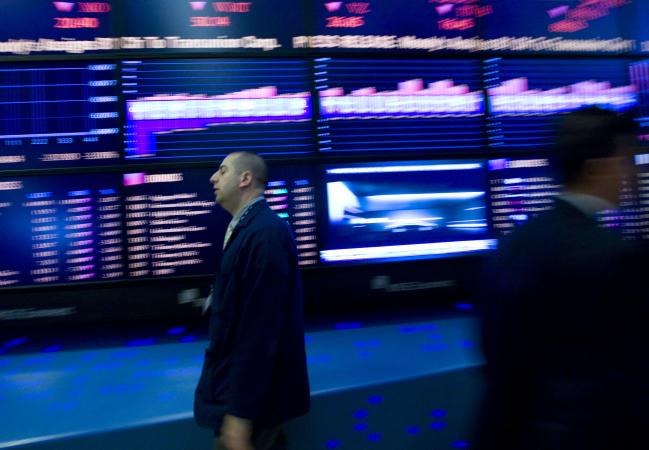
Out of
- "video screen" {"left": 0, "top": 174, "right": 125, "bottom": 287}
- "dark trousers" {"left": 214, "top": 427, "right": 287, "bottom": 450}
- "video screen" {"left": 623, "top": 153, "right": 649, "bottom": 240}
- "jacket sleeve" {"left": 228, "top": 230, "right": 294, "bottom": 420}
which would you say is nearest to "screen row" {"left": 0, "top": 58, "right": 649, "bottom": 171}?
"video screen" {"left": 0, "top": 174, "right": 125, "bottom": 287}

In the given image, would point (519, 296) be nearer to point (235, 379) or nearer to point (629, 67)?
point (235, 379)

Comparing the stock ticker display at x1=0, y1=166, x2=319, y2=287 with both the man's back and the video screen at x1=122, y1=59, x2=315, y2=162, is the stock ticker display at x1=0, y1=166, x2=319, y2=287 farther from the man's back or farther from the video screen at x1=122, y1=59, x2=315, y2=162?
the man's back

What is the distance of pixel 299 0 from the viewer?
282 centimetres

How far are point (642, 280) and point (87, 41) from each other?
8.59 feet

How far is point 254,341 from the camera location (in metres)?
1.65

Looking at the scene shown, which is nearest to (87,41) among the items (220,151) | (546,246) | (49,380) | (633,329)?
(220,151)

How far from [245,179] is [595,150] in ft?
4.01

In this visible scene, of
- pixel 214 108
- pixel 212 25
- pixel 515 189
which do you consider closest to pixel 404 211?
pixel 515 189

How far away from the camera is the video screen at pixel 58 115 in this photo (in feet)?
8.44

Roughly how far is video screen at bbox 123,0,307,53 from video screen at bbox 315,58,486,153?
0.91 ft

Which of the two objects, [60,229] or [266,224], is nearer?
[266,224]

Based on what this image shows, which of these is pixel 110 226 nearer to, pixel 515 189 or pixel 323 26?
pixel 323 26

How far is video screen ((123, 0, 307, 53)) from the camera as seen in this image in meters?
2.66

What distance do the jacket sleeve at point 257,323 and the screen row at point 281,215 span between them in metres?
1.05
